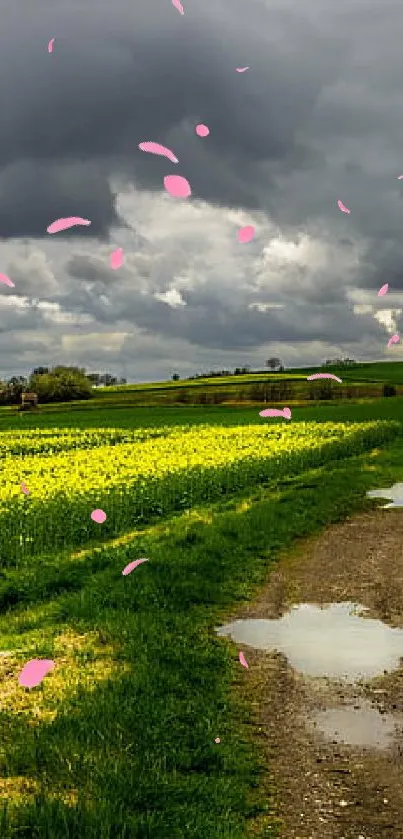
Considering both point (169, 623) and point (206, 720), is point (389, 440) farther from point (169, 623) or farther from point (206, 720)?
point (206, 720)

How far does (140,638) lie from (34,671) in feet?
4.31

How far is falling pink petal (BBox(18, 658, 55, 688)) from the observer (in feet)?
26.1

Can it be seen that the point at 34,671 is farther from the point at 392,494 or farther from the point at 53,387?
the point at 53,387

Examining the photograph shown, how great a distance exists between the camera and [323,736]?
22.3 ft

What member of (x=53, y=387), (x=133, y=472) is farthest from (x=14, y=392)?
(x=133, y=472)

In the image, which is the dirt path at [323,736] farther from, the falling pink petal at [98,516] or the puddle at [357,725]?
the falling pink petal at [98,516]

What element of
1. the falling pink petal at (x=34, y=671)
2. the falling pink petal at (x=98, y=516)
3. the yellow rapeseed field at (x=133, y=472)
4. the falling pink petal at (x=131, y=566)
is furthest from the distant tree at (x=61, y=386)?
the falling pink petal at (x=34, y=671)

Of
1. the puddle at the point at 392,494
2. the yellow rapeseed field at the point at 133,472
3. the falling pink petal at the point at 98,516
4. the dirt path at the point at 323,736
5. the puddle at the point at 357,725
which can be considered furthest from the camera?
the puddle at the point at 392,494

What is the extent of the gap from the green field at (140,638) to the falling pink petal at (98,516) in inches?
7.5

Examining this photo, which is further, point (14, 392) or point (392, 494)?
point (14, 392)

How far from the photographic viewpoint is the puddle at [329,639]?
8.71 m

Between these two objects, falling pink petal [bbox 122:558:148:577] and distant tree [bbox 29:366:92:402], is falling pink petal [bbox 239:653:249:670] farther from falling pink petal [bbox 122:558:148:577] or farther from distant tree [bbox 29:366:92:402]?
distant tree [bbox 29:366:92:402]

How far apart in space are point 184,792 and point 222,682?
2309 millimetres

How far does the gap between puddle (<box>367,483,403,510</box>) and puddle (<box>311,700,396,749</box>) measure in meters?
13.1
